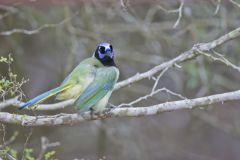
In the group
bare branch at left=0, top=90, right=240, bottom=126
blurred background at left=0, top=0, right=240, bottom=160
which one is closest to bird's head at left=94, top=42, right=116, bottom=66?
bare branch at left=0, top=90, right=240, bottom=126

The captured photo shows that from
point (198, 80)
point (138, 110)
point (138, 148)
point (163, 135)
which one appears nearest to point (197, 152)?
point (163, 135)

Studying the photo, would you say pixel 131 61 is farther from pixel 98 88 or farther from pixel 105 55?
pixel 98 88

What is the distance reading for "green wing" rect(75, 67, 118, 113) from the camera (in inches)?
176

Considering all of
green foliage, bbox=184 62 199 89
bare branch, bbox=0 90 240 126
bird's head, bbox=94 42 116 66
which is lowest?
bare branch, bbox=0 90 240 126

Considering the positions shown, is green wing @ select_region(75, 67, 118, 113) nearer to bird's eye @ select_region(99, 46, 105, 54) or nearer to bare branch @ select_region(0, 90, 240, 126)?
bird's eye @ select_region(99, 46, 105, 54)

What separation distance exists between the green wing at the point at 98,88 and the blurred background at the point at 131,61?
1.47m

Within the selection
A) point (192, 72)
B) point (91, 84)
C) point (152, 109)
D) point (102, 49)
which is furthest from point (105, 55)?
point (192, 72)

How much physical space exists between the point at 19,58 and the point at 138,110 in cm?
392

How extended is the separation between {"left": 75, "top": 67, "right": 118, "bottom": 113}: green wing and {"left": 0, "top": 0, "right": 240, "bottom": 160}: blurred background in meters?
1.47

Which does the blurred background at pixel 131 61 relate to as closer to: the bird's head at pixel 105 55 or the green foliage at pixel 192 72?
the green foliage at pixel 192 72

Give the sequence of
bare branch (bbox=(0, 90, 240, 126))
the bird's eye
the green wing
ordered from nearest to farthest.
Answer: bare branch (bbox=(0, 90, 240, 126)) < the green wing < the bird's eye

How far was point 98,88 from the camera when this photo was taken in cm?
476

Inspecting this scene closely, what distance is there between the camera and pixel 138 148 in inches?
320

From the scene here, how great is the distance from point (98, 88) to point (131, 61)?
3157 mm
